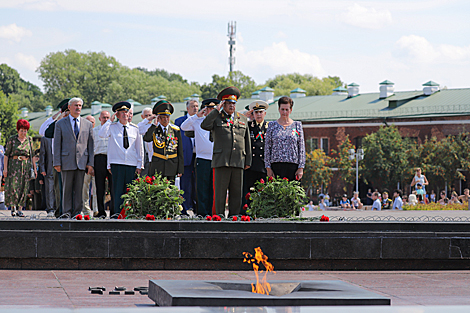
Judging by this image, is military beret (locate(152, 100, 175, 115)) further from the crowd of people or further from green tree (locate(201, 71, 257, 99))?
green tree (locate(201, 71, 257, 99))

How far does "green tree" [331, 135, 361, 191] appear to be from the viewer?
166ft

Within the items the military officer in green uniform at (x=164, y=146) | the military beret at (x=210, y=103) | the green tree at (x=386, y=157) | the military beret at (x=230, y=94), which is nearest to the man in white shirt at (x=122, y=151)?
the military officer in green uniform at (x=164, y=146)

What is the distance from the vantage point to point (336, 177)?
172 ft

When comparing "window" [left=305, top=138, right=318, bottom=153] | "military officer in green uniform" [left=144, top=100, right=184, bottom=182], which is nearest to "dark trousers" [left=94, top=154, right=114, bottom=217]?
"military officer in green uniform" [left=144, top=100, right=184, bottom=182]

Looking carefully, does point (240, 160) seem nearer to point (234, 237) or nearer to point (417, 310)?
point (234, 237)

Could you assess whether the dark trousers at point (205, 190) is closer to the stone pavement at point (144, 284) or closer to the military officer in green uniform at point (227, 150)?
the military officer in green uniform at point (227, 150)

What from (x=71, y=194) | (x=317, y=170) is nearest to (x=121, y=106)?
(x=71, y=194)

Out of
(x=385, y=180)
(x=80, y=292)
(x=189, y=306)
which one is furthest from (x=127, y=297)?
(x=385, y=180)

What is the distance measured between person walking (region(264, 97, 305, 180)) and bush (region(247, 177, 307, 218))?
2.58ft

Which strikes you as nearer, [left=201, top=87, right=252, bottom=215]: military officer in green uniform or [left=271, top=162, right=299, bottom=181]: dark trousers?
[left=201, top=87, right=252, bottom=215]: military officer in green uniform

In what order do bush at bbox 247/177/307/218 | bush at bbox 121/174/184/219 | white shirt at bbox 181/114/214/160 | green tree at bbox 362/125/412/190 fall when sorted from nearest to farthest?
bush at bbox 121/174/184/219, bush at bbox 247/177/307/218, white shirt at bbox 181/114/214/160, green tree at bbox 362/125/412/190

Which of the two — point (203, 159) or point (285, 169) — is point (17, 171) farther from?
point (285, 169)

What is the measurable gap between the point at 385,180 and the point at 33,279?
145ft

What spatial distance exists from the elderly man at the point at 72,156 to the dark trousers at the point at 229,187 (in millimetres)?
1971
